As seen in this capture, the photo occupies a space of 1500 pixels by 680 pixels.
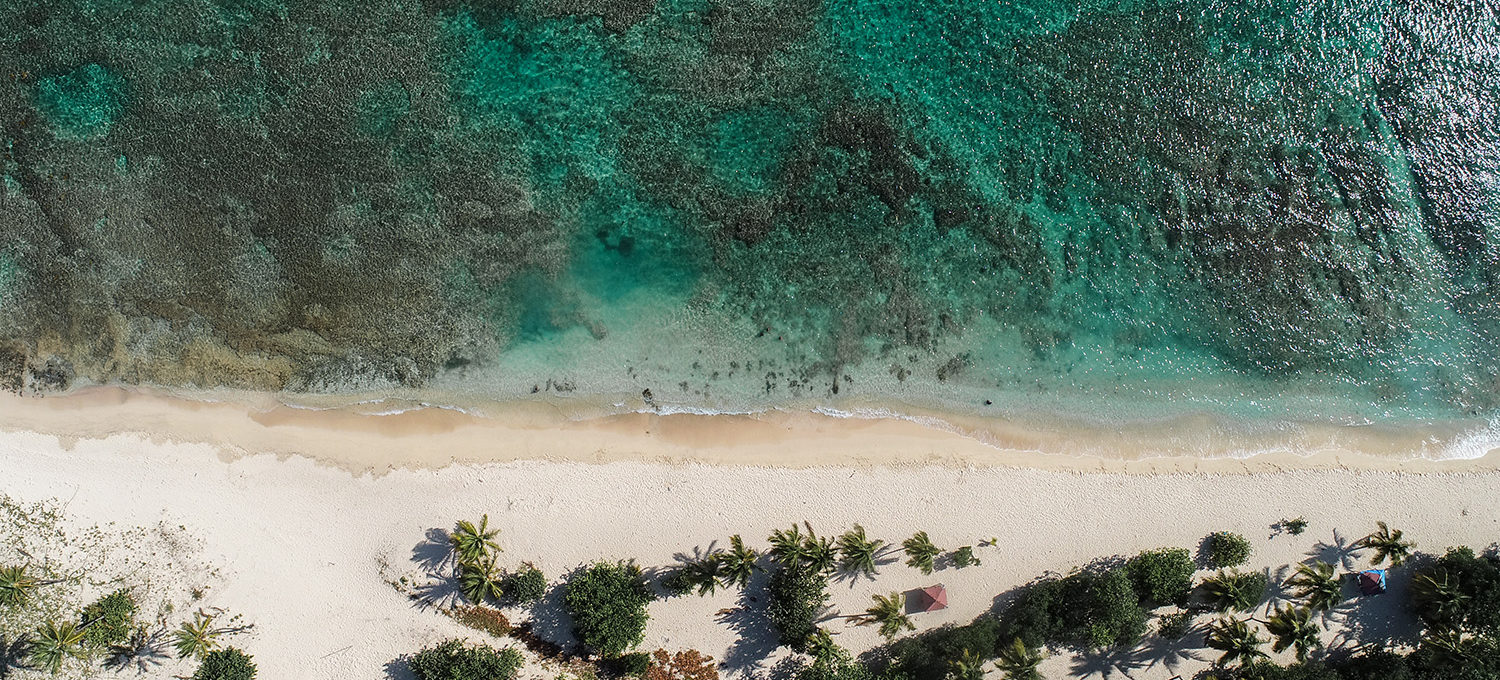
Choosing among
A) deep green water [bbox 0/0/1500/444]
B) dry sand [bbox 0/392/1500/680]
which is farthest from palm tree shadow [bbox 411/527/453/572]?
deep green water [bbox 0/0/1500/444]

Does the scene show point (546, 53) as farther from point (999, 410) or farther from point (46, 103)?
point (999, 410)

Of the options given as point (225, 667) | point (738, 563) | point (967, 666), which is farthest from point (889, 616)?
point (225, 667)

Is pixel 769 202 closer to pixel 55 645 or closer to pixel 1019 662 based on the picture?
pixel 1019 662

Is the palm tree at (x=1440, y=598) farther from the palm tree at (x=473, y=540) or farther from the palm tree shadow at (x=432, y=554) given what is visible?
the palm tree shadow at (x=432, y=554)

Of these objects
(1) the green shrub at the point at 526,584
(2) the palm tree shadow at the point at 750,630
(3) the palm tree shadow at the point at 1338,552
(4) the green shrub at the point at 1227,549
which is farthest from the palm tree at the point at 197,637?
(3) the palm tree shadow at the point at 1338,552

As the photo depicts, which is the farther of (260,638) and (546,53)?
(546,53)

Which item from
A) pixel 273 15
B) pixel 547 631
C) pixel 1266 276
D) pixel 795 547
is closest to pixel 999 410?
pixel 795 547
